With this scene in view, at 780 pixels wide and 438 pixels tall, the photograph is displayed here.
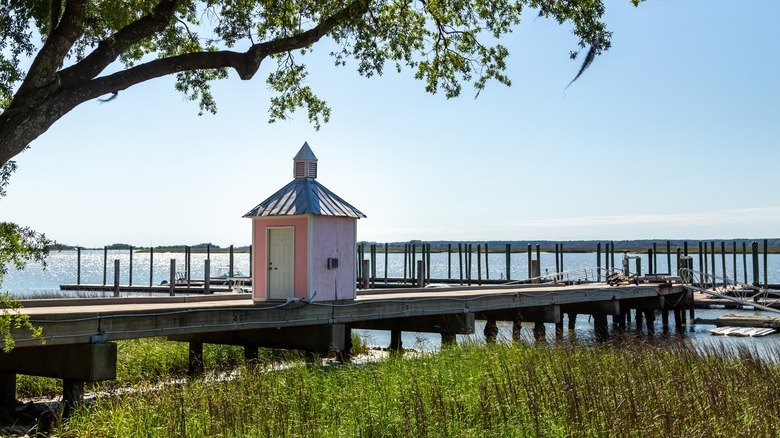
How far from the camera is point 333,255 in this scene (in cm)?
1622

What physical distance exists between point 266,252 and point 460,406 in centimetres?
782

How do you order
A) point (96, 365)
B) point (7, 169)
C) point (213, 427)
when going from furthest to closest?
point (96, 365) < point (213, 427) < point (7, 169)

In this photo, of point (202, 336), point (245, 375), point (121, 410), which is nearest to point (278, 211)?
point (202, 336)

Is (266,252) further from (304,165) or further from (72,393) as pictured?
(72,393)

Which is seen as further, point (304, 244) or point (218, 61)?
point (304, 244)

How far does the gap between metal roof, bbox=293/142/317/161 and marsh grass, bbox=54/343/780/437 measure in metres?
6.44

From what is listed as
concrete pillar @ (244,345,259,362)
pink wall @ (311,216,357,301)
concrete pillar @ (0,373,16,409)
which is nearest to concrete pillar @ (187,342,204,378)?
concrete pillar @ (244,345,259,362)

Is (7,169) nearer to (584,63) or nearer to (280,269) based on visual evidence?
(584,63)

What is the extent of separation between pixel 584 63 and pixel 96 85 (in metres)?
6.51

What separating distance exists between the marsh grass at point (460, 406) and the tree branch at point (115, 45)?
3.63 m

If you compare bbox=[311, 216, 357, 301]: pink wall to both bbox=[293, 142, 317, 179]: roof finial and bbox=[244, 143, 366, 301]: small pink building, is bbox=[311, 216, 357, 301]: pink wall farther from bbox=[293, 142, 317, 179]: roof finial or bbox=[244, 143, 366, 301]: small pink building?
bbox=[293, 142, 317, 179]: roof finial

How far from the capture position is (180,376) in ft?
49.0

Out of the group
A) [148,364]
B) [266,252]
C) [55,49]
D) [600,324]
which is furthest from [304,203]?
[600,324]

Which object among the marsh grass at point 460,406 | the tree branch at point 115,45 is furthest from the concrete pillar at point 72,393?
the tree branch at point 115,45
